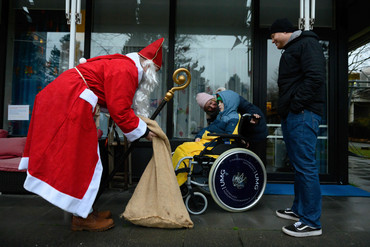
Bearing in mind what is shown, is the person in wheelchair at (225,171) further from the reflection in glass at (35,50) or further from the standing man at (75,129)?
the reflection in glass at (35,50)

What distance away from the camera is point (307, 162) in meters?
2.42

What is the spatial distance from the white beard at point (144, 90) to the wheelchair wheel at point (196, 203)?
3.38ft

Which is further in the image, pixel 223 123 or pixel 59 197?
pixel 223 123

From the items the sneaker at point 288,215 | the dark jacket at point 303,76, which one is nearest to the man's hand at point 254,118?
the dark jacket at point 303,76

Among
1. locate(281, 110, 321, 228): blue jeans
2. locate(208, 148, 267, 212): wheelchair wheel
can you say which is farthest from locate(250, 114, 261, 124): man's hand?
locate(281, 110, 321, 228): blue jeans

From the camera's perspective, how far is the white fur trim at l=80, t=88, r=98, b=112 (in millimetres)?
2178

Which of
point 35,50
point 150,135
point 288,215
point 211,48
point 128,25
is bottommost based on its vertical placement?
point 288,215

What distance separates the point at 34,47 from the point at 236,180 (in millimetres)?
4453

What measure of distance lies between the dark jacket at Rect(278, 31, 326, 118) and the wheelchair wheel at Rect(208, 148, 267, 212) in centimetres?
66

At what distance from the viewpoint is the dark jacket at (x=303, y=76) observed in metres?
2.34

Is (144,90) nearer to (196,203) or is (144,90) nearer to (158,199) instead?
(158,199)

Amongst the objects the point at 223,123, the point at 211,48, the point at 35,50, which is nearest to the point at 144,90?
the point at 223,123

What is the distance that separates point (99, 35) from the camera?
5074 mm

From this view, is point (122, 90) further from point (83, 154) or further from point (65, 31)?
point (65, 31)
